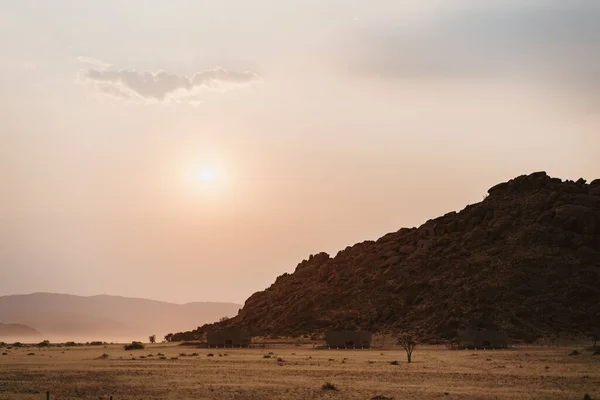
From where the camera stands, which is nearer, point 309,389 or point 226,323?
point 309,389

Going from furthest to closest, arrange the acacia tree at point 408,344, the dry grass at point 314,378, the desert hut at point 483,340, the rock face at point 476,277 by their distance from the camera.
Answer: the rock face at point 476,277, the desert hut at point 483,340, the acacia tree at point 408,344, the dry grass at point 314,378

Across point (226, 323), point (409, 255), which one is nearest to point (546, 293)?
point (409, 255)

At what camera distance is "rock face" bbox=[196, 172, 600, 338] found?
9588cm

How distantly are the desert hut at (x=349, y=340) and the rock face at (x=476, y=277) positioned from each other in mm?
9599

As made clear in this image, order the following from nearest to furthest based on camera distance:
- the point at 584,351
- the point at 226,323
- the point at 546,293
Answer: the point at 584,351 → the point at 546,293 → the point at 226,323

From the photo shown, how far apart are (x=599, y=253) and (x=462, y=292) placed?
20.9 m

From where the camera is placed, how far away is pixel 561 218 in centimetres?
11031

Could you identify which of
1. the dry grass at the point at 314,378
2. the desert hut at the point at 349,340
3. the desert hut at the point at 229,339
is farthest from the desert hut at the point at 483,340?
the desert hut at the point at 229,339

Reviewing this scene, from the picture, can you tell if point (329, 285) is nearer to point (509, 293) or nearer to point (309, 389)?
point (509, 293)

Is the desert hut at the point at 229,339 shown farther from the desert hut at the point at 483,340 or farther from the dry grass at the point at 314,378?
the dry grass at the point at 314,378

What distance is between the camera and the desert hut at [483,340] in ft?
267

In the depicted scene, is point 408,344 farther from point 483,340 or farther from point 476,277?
point 476,277

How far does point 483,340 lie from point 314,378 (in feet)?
133

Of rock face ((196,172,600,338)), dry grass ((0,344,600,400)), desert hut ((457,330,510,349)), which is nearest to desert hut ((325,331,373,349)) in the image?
rock face ((196,172,600,338))
